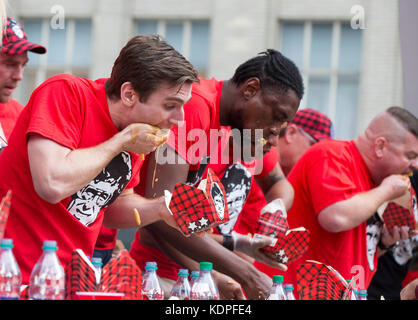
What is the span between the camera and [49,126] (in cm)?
207

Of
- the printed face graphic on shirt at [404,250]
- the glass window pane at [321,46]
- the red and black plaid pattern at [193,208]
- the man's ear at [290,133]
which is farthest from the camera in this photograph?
the glass window pane at [321,46]

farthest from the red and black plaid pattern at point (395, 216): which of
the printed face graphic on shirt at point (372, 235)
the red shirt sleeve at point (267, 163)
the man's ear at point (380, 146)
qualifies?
the red shirt sleeve at point (267, 163)

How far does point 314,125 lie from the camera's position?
189 inches

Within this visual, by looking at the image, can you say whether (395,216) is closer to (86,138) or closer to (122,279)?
(86,138)

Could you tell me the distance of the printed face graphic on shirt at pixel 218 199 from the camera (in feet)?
7.19

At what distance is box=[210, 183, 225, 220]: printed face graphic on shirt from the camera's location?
2.19 m

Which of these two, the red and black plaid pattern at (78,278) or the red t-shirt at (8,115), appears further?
the red t-shirt at (8,115)

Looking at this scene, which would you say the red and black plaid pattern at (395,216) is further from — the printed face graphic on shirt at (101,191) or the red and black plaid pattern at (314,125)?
the printed face graphic on shirt at (101,191)

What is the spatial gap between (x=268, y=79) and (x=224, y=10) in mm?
8107

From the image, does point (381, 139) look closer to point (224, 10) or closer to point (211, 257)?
point (211, 257)

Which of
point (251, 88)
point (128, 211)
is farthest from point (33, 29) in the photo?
point (128, 211)

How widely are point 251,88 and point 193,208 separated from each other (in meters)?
0.96

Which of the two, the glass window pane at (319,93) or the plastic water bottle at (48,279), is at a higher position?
the plastic water bottle at (48,279)

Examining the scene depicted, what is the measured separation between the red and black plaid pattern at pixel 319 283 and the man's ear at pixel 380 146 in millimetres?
1551
